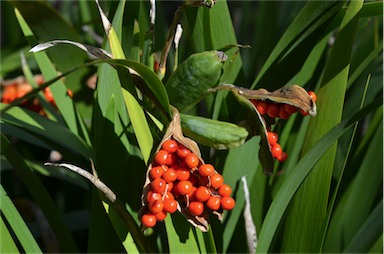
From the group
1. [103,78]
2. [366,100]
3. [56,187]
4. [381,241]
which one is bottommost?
[56,187]

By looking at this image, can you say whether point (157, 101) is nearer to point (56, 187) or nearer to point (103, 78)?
point (103, 78)

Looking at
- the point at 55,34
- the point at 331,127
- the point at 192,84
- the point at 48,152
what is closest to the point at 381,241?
the point at 331,127

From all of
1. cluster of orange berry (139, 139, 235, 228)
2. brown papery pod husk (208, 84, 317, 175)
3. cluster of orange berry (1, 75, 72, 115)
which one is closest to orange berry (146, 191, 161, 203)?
cluster of orange berry (139, 139, 235, 228)

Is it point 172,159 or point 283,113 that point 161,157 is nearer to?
point 172,159

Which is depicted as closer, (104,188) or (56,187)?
(104,188)

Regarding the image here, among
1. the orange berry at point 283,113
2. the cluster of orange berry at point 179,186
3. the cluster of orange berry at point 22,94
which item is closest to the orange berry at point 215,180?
the cluster of orange berry at point 179,186

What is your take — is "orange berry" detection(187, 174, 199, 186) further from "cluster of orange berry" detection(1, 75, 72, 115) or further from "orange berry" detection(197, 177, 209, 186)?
"cluster of orange berry" detection(1, 75, 72, 115)
